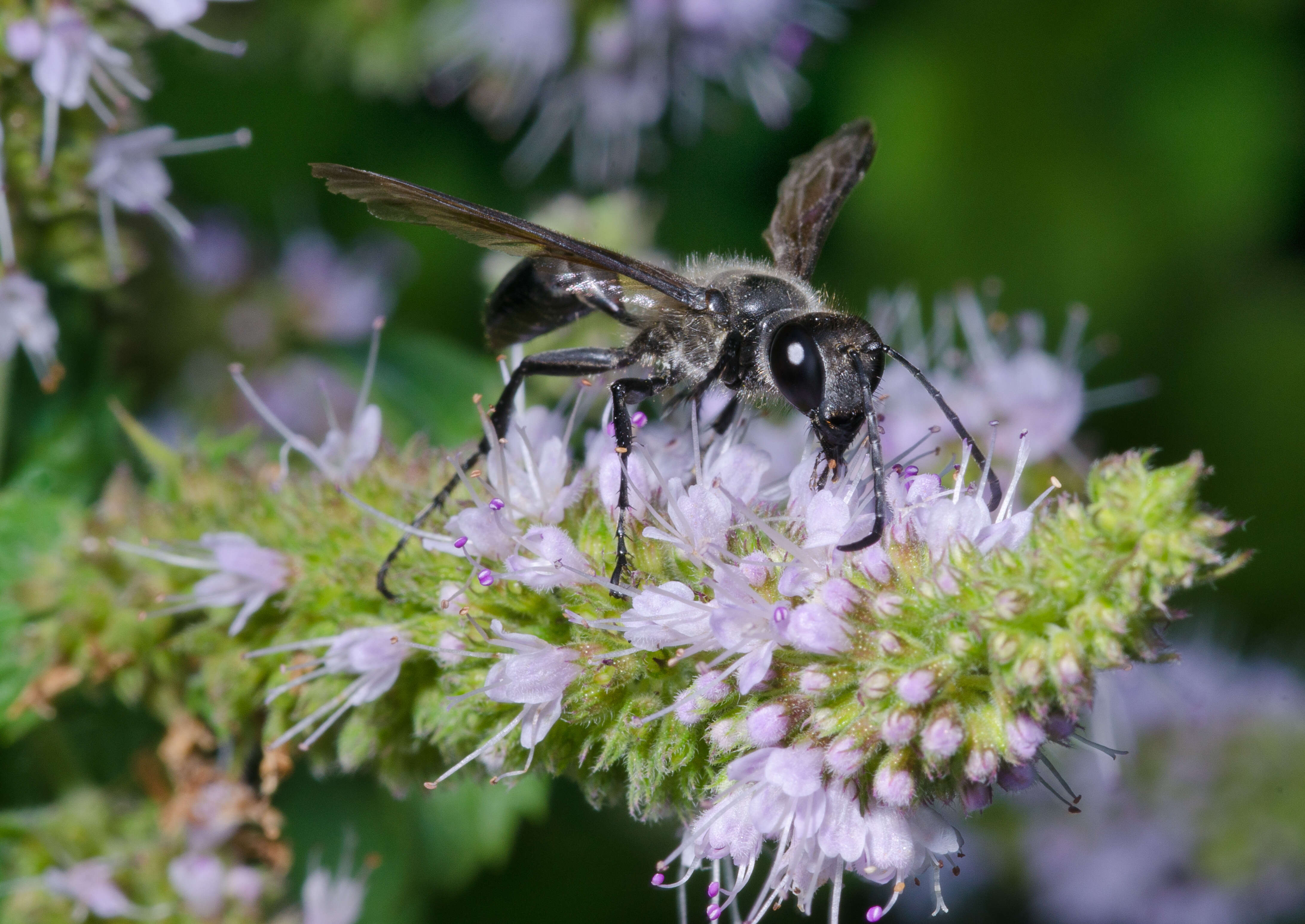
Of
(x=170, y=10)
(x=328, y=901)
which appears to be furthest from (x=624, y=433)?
(x=170, y=10)

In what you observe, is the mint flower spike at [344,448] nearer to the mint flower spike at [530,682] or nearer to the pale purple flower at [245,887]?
→ the mint flower spike at [530,682]

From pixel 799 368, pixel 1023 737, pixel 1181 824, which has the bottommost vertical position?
pixel 1181 824

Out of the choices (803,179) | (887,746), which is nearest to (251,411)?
(803,179)

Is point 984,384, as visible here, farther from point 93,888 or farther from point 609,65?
point 93,888

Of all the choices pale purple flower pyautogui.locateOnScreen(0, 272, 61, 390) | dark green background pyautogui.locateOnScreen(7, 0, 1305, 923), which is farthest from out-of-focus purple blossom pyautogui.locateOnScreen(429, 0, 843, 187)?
pale purple flower pyautogui.locateOnScreen(0, 272, 61, 390)

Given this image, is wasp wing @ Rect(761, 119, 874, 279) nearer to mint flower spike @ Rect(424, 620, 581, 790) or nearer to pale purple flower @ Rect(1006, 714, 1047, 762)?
mint flower spike @ Rect(424, 620, 581, 790)

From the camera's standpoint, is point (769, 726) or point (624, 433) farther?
point (624, 433)
